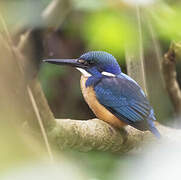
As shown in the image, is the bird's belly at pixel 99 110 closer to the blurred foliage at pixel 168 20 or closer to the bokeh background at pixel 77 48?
the bokeh background at pixel 77 48

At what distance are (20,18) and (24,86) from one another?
693 mm

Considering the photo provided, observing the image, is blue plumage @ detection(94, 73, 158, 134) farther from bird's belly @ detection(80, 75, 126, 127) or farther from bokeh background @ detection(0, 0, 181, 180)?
bokeh background @ detection(0, 0, 181, 180)

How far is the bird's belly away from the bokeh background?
7.3 inches

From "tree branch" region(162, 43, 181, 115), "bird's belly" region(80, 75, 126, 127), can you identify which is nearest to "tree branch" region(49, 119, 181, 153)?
"bird's belly" region(80, 75, 126, 127)

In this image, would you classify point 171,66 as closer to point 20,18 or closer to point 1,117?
point 20,18

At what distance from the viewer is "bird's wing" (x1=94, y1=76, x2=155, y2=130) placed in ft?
5.90

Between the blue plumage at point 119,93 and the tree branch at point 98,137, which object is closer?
the tree branch at point 98,137

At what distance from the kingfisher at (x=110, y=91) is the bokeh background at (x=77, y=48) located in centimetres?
8

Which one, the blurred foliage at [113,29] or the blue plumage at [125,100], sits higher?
the blurred foliage at [113,29]

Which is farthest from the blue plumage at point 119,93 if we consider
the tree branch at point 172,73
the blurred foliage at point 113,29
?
the tree branch at point 172,73

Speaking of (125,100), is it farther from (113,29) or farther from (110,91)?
(113,29)

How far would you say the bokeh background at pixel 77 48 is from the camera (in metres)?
0.44

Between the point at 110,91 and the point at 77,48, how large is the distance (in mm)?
1324

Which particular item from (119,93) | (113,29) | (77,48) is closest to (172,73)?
(119,93)
